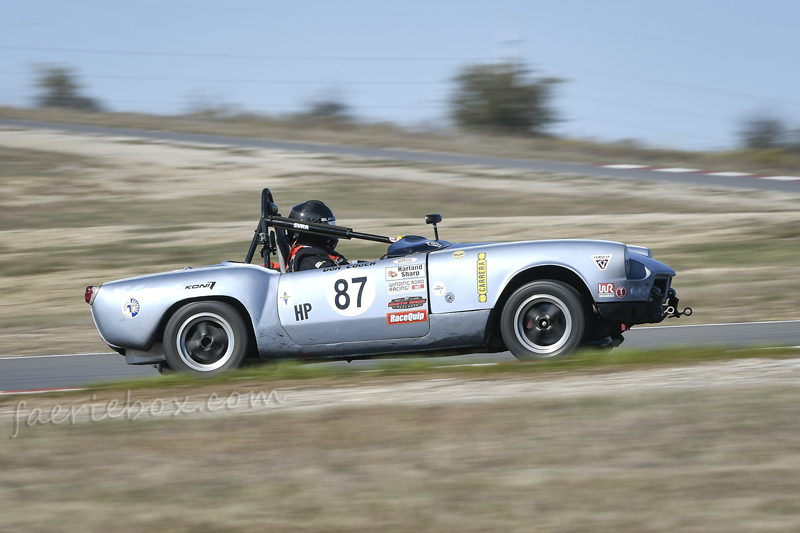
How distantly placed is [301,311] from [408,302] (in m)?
0.79

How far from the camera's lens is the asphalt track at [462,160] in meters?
20.5

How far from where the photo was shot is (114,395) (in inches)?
237

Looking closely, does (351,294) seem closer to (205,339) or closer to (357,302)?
(357,302)

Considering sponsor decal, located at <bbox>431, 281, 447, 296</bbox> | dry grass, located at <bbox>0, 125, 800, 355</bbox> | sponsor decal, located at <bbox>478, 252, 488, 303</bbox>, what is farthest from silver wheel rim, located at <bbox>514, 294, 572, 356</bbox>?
dry grass, located at <bbox>0, 125, 800, 355</bbox>

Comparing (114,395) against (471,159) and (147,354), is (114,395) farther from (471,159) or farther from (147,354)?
(471,159)

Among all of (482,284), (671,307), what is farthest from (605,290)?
(482,284)

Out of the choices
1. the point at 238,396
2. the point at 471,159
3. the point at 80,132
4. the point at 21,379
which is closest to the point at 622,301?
the point at 238,396

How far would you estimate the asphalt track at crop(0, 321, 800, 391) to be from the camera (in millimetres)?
7156

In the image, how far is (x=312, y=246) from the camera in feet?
23.2

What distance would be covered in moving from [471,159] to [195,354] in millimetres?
18254

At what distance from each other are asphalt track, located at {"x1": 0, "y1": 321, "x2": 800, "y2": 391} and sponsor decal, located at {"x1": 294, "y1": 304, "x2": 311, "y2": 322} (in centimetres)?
58

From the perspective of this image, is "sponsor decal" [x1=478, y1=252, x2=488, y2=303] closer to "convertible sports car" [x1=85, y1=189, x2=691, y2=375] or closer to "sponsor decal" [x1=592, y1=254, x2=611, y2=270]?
"convertible sports car" [x1=85, y1=189, x2=691, y2=375]
